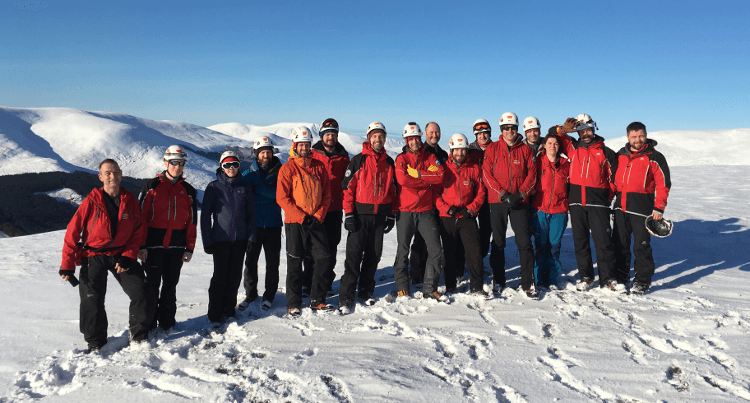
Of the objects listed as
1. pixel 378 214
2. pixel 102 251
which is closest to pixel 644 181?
pixel 378 214

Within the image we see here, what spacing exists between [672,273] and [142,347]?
7.81 m

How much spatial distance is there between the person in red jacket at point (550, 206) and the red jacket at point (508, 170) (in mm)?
287

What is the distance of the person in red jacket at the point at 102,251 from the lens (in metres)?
4.20

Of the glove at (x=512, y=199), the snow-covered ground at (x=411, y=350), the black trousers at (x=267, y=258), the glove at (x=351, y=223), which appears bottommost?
the snow-covered ground at (x=411, y=350)

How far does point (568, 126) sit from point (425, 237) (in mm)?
2784

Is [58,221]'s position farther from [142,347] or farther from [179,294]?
[142,347]

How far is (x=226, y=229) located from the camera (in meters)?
5.06

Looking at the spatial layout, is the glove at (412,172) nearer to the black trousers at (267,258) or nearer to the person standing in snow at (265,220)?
the person standing in snow at (265,220)

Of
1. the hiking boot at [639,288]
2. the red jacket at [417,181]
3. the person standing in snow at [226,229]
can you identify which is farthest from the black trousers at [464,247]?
the person standing in snow at [226,229]

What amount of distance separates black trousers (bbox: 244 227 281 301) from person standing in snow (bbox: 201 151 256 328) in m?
0.27

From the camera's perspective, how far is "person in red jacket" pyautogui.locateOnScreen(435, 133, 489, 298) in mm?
5922

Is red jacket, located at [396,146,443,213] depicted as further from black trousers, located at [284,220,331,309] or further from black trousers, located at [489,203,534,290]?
black trousers, located at [284,220,331,309]

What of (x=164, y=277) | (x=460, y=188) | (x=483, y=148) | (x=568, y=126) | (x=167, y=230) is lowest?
(x=164, y=277)

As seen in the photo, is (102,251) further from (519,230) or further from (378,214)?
(519,230)
